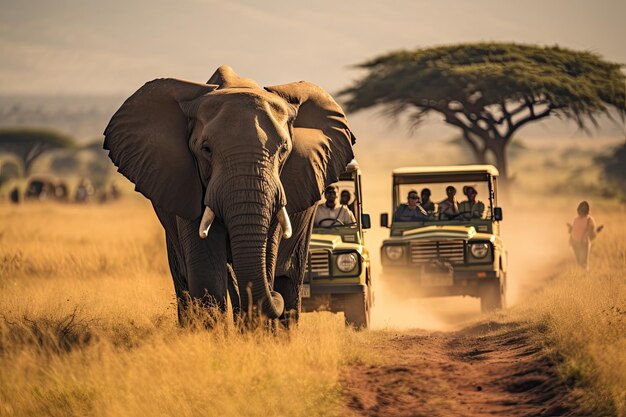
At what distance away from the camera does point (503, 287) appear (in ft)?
59.1

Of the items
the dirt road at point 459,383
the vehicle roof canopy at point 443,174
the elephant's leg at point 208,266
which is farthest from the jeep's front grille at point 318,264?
the elephant's leg at point 208,266

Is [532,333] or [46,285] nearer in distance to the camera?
[532,333]

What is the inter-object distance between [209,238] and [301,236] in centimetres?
155

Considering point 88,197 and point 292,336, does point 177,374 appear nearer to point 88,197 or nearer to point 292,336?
point 292,336

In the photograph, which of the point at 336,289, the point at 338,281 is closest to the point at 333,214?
the point at 338,281

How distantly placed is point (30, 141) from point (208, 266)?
199ft

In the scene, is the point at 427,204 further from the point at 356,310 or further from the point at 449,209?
the point at 356,310

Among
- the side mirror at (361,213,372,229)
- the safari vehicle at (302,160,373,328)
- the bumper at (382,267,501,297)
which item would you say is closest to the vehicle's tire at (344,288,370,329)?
the safari vehicle at (302,160,373,328)

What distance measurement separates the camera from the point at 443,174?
18.0 metres

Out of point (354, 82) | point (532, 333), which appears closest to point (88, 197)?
point (354, 82)

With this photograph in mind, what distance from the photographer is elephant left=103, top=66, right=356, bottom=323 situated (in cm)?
1105

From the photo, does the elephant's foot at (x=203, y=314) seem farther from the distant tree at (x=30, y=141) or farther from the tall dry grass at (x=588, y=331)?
the distant tree at (x=30, y=141)

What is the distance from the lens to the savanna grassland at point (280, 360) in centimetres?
935

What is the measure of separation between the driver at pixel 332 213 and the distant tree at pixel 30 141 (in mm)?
52942
